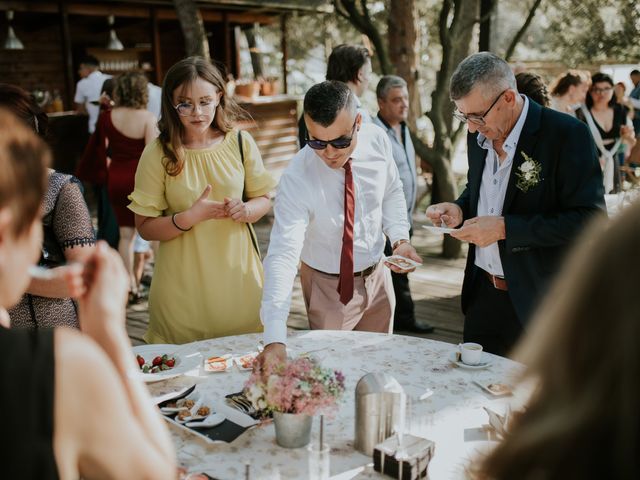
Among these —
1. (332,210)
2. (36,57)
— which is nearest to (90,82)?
(36,57)

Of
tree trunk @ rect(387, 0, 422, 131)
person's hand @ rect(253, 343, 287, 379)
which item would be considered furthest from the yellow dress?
tree trunk @ rect(387, 0, 422, 131)

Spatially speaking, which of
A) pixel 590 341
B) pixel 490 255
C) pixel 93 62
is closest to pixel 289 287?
pixel 490 255

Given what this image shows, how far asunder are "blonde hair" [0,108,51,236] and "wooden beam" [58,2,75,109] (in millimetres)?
10168

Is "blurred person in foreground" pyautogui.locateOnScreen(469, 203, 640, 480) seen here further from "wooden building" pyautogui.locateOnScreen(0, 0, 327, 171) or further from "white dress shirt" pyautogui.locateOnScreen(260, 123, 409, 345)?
"wooden building" pyautogui.locateOnScreen(0, 0, 327, 171)

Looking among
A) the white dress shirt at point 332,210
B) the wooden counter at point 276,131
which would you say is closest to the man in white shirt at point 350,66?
the white dress shirt at point 332,210

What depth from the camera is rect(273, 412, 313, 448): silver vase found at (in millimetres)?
1774

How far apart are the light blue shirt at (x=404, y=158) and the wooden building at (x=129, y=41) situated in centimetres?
636

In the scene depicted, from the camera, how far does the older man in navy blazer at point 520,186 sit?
2.54 meters

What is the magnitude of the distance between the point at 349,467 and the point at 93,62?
8.29 meters

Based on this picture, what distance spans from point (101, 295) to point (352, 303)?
178cm

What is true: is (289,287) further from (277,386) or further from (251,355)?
(277,386)

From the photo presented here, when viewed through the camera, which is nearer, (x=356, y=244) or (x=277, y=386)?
(x=277, y=386)

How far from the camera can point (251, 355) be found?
2455 millimetres

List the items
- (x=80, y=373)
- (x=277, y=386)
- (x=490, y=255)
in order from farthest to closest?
(x=490, y=255)
(x=277, y=386)
(x=80, y=373)
